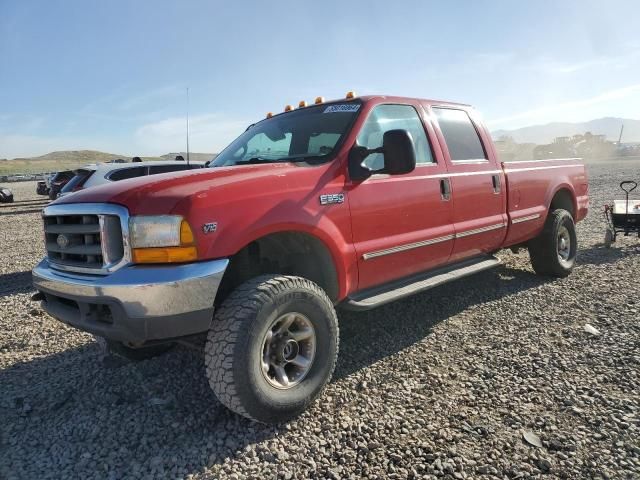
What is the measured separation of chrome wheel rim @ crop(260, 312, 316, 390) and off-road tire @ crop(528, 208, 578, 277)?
3.76 m

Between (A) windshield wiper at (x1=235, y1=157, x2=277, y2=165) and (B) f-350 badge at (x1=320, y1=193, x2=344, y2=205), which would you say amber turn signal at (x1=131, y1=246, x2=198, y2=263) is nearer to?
(B) f-350 badge at (x1=320, y1=193, x2=344, y2=205)

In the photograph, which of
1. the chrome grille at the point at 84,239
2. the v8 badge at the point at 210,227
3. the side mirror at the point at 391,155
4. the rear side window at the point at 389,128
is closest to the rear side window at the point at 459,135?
the rear side window at the point at 389,128

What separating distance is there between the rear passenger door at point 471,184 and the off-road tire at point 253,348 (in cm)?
196

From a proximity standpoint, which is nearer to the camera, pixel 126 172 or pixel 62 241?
pixel 62 241

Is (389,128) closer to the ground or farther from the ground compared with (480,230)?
farther from the ground

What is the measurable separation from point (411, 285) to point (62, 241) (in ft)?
8.31

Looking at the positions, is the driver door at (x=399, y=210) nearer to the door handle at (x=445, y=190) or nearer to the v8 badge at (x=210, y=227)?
the door handle at (x=445, y=190)

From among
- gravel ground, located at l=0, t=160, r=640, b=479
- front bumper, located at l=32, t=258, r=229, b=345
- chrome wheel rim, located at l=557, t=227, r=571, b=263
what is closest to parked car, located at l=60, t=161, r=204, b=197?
gravel ground, located at l=0, t=160, r=640, b=479

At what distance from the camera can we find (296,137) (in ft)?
12.7

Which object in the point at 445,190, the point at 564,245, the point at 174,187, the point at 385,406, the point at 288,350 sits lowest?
the point at 385,406

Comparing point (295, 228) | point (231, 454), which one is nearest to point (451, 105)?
point (295, 228)

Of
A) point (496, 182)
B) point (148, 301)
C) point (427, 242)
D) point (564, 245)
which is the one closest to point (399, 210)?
point (427, 242)

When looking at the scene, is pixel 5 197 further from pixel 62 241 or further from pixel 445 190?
pixel 445 190

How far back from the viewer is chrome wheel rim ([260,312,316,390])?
2.74 meters
